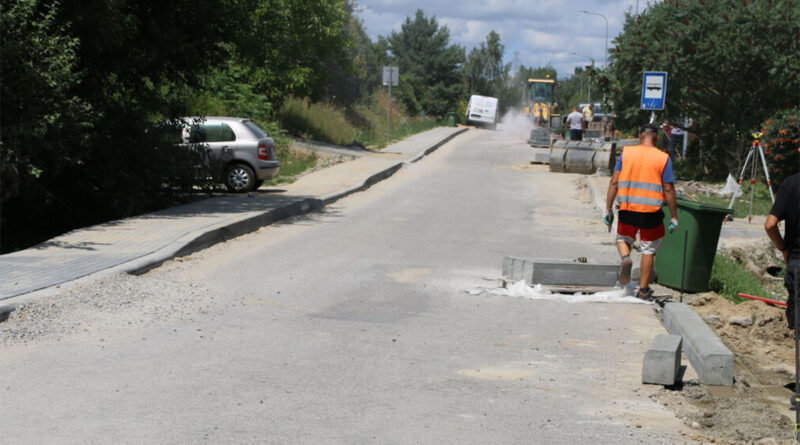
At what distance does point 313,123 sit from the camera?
1451 inches

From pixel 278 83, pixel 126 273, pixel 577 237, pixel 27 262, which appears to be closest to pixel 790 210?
pixel 126 273

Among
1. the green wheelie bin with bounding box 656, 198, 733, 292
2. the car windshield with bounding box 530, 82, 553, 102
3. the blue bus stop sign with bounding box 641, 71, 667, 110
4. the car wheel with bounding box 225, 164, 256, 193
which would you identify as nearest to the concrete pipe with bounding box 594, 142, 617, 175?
the blue bus stop sign with bounding box 641, 71, 667, 110

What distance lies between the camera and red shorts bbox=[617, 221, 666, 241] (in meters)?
9.82

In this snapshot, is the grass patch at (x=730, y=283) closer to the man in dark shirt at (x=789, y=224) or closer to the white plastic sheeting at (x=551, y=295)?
the white plastic sheeting at (x=551, y=295)

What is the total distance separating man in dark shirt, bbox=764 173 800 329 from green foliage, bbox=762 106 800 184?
1945 cm

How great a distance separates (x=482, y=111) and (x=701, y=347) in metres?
64.0

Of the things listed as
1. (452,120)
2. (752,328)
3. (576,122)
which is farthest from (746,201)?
(452,120)

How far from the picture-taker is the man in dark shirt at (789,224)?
657 cm

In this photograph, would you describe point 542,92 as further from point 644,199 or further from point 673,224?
point 644,199

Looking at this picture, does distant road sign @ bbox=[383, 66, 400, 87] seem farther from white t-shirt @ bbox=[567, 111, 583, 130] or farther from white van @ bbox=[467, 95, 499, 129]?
white van @ bbox=[467, 95, 499, 129]

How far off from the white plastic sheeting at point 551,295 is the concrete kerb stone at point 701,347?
1.26 meters

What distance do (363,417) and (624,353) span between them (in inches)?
110

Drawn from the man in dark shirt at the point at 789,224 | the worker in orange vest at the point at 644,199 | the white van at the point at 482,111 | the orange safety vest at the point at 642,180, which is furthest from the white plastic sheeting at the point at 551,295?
the white van at the point at 482,111

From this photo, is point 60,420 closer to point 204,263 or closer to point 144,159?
point 204,263
